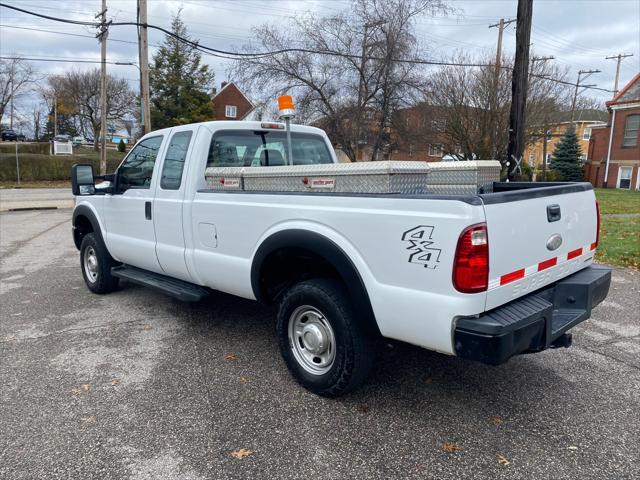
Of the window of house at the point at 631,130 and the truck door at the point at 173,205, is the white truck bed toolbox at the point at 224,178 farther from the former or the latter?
the window of house at the point at 631,130

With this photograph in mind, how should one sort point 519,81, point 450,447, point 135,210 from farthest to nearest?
point 519,81, point 135,210, point 450,447

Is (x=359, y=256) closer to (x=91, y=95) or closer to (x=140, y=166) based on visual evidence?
(x=140, y=166)

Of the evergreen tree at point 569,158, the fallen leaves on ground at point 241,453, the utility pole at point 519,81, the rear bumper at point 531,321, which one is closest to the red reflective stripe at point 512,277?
the rear bumper at point 531,321

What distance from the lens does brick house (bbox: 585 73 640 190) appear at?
3412 cm

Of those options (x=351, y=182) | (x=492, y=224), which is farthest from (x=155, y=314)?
(x=492, y=224)

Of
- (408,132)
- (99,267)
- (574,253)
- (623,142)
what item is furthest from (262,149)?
(623,142)

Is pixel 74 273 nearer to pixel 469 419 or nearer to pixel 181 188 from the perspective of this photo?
pixel 181 188

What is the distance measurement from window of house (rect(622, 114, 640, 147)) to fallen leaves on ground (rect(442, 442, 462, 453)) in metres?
38.6

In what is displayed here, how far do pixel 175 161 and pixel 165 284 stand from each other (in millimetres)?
1160

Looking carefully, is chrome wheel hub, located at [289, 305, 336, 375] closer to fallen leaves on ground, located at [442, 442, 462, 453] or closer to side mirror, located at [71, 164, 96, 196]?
fallen leaves on ground, located at [442, 442, 462, 453]

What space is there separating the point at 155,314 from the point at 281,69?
19595mm

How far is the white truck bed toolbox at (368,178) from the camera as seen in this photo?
295cm

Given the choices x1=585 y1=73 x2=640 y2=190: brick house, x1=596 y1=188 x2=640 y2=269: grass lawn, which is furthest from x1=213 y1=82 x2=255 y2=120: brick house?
x1=596 y1=188 x2=640 y2=269: grass lawn

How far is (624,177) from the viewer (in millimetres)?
34938
